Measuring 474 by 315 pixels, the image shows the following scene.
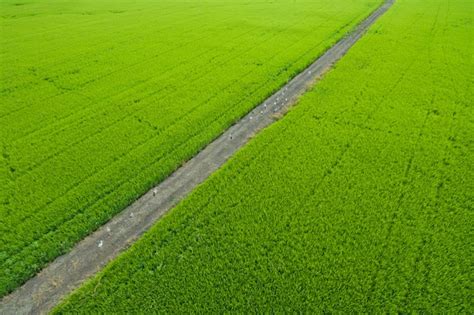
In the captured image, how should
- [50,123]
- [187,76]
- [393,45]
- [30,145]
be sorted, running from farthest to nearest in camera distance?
[393,45]
[187,76]
[50,123]
[30,145]

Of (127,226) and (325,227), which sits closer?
(325,227)

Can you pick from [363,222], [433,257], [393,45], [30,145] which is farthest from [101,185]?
[393,45]

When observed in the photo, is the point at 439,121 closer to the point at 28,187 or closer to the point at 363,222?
the point at 363,222
